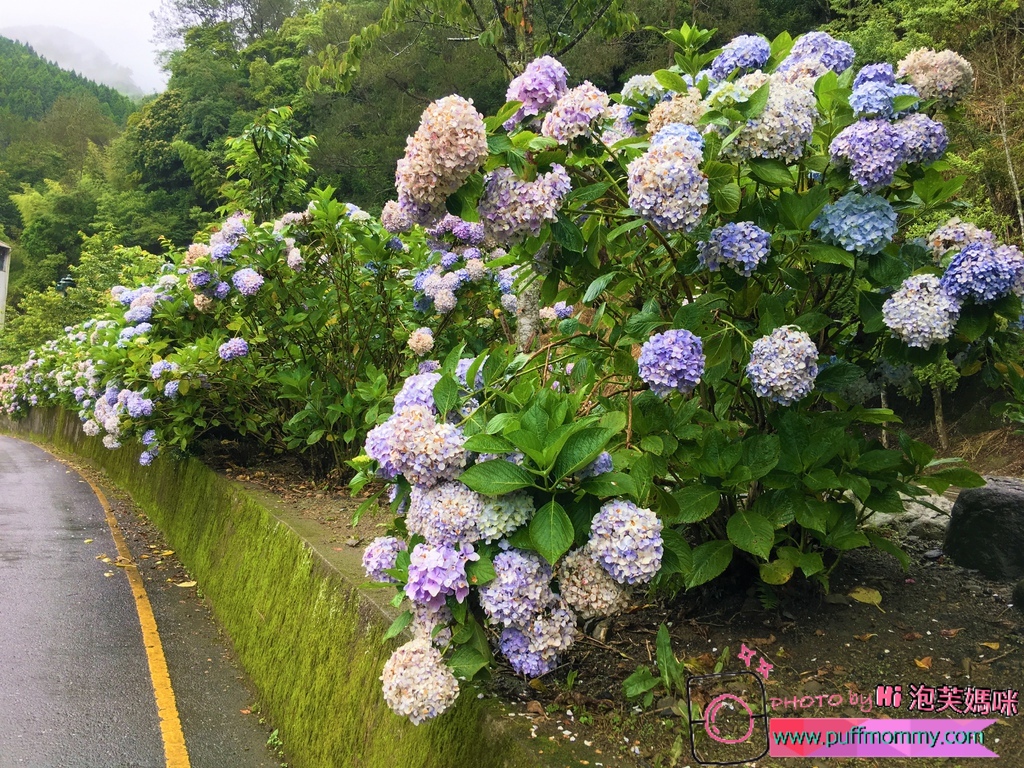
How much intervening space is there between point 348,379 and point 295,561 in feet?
7.66

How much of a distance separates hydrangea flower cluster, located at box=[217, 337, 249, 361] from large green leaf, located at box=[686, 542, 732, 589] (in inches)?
183

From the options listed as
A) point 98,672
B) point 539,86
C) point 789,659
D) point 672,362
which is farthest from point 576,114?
point 98,672

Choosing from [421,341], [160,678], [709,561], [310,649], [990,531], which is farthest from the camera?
[421,341]

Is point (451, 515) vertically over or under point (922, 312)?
under

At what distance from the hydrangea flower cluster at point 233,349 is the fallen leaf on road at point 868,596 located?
494 cm

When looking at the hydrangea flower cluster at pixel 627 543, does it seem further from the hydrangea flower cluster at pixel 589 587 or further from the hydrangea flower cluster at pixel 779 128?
the hydrangea flower cluster at pixel 779 128

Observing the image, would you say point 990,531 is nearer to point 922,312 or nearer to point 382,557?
point 922,312

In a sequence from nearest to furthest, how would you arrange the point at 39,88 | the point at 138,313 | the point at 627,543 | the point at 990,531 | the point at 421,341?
the point at 627,543, the point at 990,531, the point at 421,341, the point at 138,313, the point at 39,88

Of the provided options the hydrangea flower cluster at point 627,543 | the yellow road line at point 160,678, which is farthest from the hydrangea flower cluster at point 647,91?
the yellow road line at point 160,678

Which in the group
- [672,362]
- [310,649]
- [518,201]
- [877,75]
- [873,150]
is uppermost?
[877,75]

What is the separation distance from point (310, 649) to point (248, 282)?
3.35 metres

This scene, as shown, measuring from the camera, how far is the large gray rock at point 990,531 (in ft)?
10.4

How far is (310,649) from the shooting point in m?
3.91

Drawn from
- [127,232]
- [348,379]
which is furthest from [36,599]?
[127,232]
